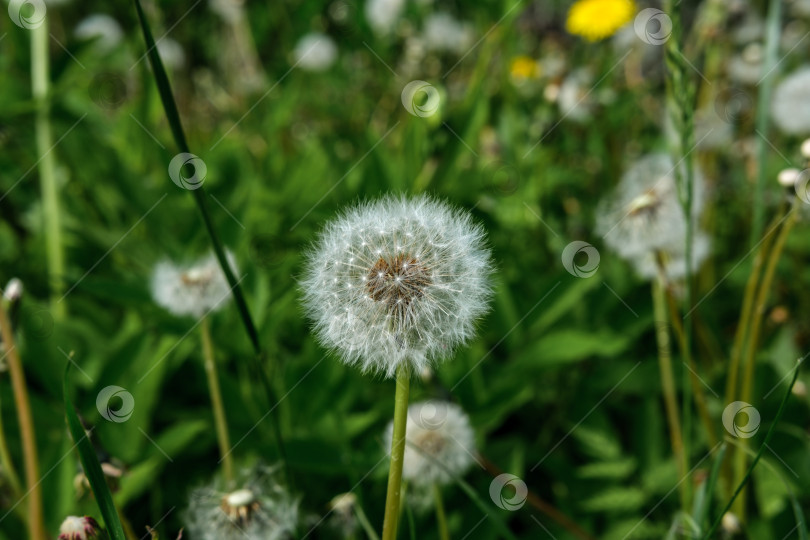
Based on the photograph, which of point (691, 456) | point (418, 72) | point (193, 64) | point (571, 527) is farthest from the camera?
point (193, 64)

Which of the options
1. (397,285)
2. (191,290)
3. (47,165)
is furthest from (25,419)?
(47,165)

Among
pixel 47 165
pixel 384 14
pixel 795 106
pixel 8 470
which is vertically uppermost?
pixel 384 14

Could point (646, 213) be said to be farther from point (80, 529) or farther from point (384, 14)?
point (384, 14)

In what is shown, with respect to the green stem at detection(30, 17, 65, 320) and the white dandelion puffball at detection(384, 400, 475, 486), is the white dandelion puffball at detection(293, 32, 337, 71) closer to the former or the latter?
the green stem at detection(30, 17, 65, 320)

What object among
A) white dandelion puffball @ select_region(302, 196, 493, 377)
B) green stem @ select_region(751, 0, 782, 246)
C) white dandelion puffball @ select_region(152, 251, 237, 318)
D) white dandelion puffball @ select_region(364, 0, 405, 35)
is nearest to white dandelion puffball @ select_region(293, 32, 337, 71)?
white dandelion puffball @ select_region(364, 0, 405, 35)

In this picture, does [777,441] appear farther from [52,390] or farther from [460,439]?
[52,390]

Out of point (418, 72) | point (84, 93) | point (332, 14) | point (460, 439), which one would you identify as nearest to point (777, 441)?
point (460, 439)
